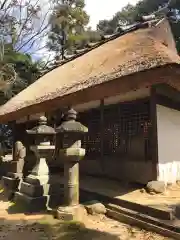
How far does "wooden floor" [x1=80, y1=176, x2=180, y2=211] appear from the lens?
554 cm

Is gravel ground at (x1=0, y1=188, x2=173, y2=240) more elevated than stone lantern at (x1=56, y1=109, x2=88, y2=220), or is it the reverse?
stone lantern at (x1=56, y1=109, x2=88, y2=220)

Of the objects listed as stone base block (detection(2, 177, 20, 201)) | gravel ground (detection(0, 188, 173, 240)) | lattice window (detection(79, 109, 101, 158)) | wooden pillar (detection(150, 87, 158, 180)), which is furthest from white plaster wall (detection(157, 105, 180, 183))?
stone base block (detection(2, 177, 20, 201))

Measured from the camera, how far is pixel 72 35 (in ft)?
76.7

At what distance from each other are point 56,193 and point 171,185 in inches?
127

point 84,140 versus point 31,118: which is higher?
point 31,118

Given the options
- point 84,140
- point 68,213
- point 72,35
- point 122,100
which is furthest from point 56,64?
point 68,213

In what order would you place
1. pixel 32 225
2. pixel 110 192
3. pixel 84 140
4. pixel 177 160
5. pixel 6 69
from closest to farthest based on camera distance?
pixel 32 225 < pixel 110 192 < pixel 177 160 < pixel 84 140 < pixel 6 69

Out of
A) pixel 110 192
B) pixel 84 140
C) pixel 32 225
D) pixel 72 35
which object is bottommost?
pixel 32 225

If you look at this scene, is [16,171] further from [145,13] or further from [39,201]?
[145,13]

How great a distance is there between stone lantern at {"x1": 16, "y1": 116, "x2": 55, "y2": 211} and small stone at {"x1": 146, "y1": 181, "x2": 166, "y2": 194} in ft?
8.57

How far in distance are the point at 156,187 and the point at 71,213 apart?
2260 millimetres

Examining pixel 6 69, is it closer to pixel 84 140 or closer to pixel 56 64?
pixel 56 64

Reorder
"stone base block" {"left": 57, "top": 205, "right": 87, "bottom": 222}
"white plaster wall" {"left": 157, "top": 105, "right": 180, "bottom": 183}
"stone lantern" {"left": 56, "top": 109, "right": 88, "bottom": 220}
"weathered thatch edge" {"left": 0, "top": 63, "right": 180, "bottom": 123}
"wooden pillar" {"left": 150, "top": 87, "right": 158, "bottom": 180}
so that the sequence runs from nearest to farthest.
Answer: "weathered thatch edge" {"left": 0, "top": 63, "right": 180, "bottom": 123} < "stone base block" {"left": 57, "top": 205, "right": 87, "bottom": 222} < "stone lantern" {"left": 56, "top": 109, "right": 88, "bottom": 220} < "wooden pillar" {"left": 150, "top": 87, "right": 158, "bottom": 180} < "white plaster wall" {"left": 157, "top": 105, "right": 180, "bottom": 183}

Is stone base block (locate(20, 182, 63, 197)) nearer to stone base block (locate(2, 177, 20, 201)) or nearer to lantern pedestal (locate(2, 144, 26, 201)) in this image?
stone base block (locate(2, 177, 20, 201))
